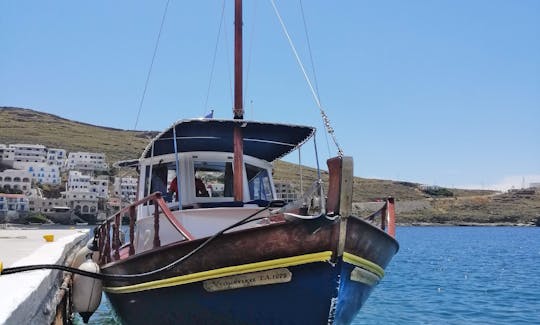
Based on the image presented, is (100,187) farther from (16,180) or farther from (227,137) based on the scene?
(227,137)

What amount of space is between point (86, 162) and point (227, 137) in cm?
17049

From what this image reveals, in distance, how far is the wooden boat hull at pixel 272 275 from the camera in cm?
662

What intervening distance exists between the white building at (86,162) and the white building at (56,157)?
2.34 m

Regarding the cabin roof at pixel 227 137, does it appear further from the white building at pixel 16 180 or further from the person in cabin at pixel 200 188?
the white building at pixel 16 180

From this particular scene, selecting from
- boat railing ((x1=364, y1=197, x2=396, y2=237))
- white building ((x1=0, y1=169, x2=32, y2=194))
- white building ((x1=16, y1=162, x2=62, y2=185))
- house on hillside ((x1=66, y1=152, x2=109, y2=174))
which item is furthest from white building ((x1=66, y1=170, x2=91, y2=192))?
boat railing ((x1=364, y1=197, x2=396, y2=237))

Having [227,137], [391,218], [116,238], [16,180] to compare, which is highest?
[227,137]

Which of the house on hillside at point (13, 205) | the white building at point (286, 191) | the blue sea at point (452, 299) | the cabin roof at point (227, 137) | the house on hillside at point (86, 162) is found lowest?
the house on hillside at point (13, 205)

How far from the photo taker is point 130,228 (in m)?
8.66

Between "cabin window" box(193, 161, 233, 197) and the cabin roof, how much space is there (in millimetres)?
306

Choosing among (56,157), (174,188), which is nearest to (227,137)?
(174,188)

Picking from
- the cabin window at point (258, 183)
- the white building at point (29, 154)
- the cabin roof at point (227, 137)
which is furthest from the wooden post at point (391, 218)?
the white building at point (29, 154)

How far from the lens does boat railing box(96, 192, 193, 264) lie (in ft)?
24.0

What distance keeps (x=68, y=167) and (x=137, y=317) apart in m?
173

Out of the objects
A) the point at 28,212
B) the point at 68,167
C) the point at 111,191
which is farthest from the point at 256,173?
the point at 68,167
